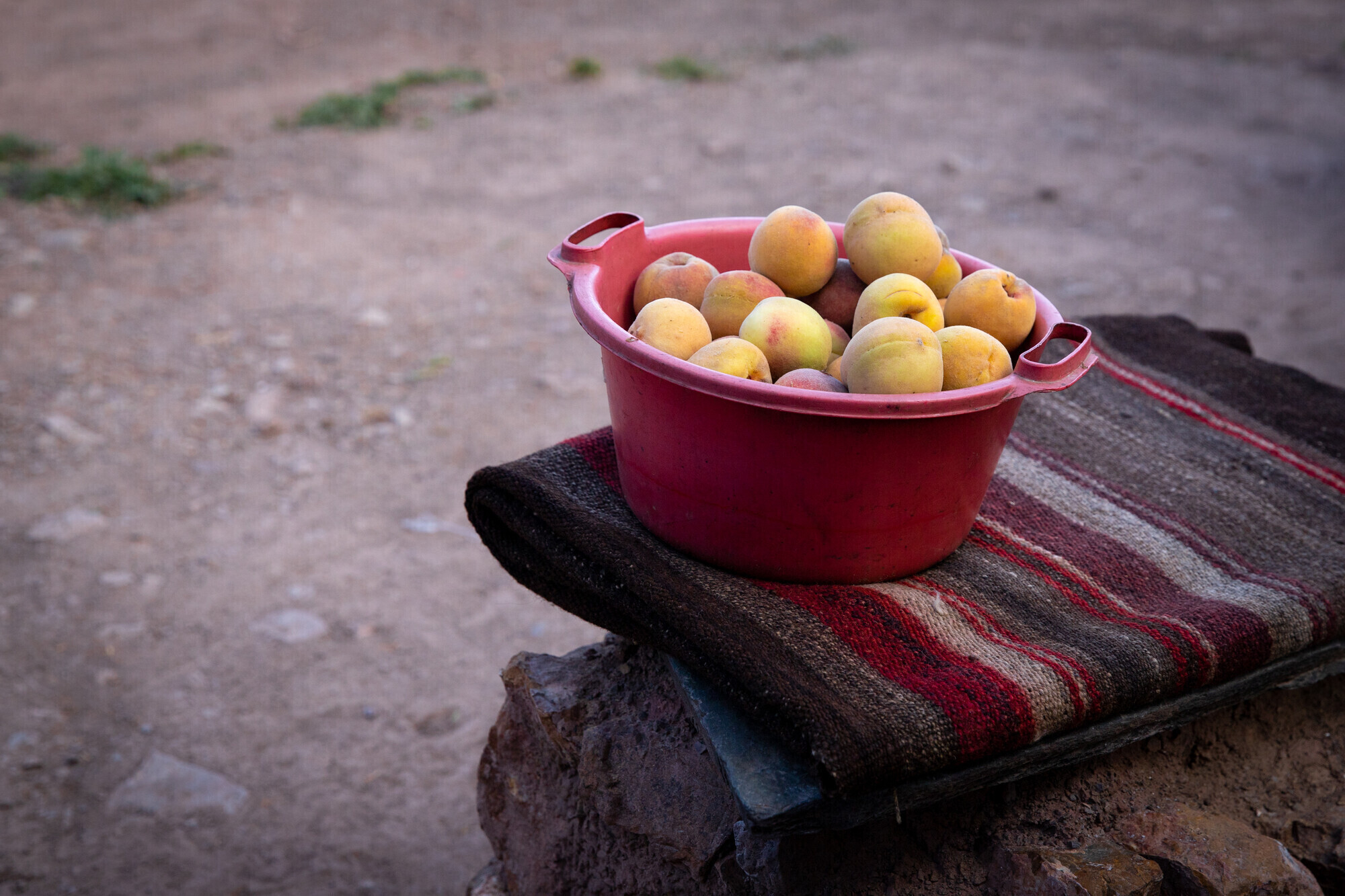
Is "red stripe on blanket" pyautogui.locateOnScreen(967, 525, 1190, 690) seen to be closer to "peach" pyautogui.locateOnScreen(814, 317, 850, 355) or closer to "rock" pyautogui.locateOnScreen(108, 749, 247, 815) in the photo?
Result: "peach" pyautogui.locateOnScreen(814, 317, 850, 355)

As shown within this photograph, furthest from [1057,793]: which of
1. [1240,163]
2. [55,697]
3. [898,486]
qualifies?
[1240,163]

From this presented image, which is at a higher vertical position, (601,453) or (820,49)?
(601,453)

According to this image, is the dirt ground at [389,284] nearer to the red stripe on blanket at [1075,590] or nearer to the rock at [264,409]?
the rock at [264,409]

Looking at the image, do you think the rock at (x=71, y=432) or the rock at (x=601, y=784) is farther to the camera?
the rock at (x=71, y=432)

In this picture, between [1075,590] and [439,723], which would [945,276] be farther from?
[439,723]

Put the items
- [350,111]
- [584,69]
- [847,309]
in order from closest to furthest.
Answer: [847,309] → [350,111] → [584,69]

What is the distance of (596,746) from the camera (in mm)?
1587

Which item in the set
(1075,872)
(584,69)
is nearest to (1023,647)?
(1075,872)

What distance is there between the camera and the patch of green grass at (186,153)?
17.3 ft

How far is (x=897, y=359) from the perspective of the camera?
1.35 metres

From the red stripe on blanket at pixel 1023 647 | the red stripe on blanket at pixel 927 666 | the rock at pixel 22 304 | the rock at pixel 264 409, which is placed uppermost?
the red stripe on blanket at pixel 927 666

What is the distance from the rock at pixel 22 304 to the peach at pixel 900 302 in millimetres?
3681

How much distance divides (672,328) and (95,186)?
454cm

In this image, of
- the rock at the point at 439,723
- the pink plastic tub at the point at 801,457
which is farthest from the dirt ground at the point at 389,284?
the pink plastic tub at the point at 801,457
